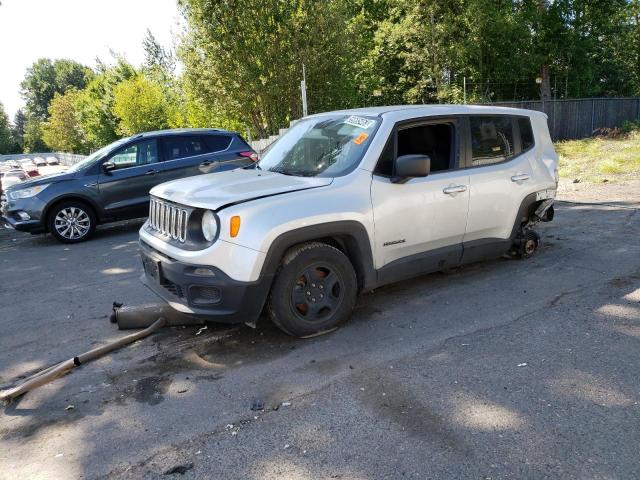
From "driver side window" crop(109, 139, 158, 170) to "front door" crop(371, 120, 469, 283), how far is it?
604cm

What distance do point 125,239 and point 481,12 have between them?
78.3ft

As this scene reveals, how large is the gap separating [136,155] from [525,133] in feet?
21.9

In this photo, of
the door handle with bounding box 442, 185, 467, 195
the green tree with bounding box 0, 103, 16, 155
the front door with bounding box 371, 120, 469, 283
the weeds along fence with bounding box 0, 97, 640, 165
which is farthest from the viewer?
the green tree with bounding box 0, 103, 16, 155

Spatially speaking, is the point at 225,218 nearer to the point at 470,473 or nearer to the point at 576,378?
the point at 470,473

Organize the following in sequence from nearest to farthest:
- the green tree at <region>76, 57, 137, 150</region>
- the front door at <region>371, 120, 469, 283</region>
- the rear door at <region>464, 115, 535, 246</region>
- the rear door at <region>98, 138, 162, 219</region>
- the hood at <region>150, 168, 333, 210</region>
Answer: the hood at <region>150, 168, 333, 210</region> → the front door at <region>371, 120, 469, 283</region> → the rear door at <region>464, 115, 535, 246</region> → the rear door at <region>98, 138, 162, 219</region> → the green tree at <region>76, 57, 137, 150</region>

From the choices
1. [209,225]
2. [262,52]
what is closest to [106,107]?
[262,52]

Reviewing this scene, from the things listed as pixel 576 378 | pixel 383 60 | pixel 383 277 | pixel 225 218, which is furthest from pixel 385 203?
pixel 383 60

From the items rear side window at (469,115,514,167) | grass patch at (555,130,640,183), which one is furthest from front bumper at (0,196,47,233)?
grass patch at (555,130,640,183)

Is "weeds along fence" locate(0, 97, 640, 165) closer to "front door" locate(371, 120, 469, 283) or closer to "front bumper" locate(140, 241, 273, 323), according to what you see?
"front door" locate(371, 120, 469, 283)

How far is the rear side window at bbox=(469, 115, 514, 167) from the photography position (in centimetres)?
506

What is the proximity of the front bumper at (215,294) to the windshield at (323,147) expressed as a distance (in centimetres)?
122

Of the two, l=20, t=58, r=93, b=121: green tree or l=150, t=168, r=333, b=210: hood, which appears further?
l=20, t=58, r=93, b=121: green tree

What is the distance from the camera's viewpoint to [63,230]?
28.8ft

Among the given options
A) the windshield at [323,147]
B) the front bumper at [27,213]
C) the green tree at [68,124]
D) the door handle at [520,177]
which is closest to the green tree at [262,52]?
the front bumper at [27,213]
